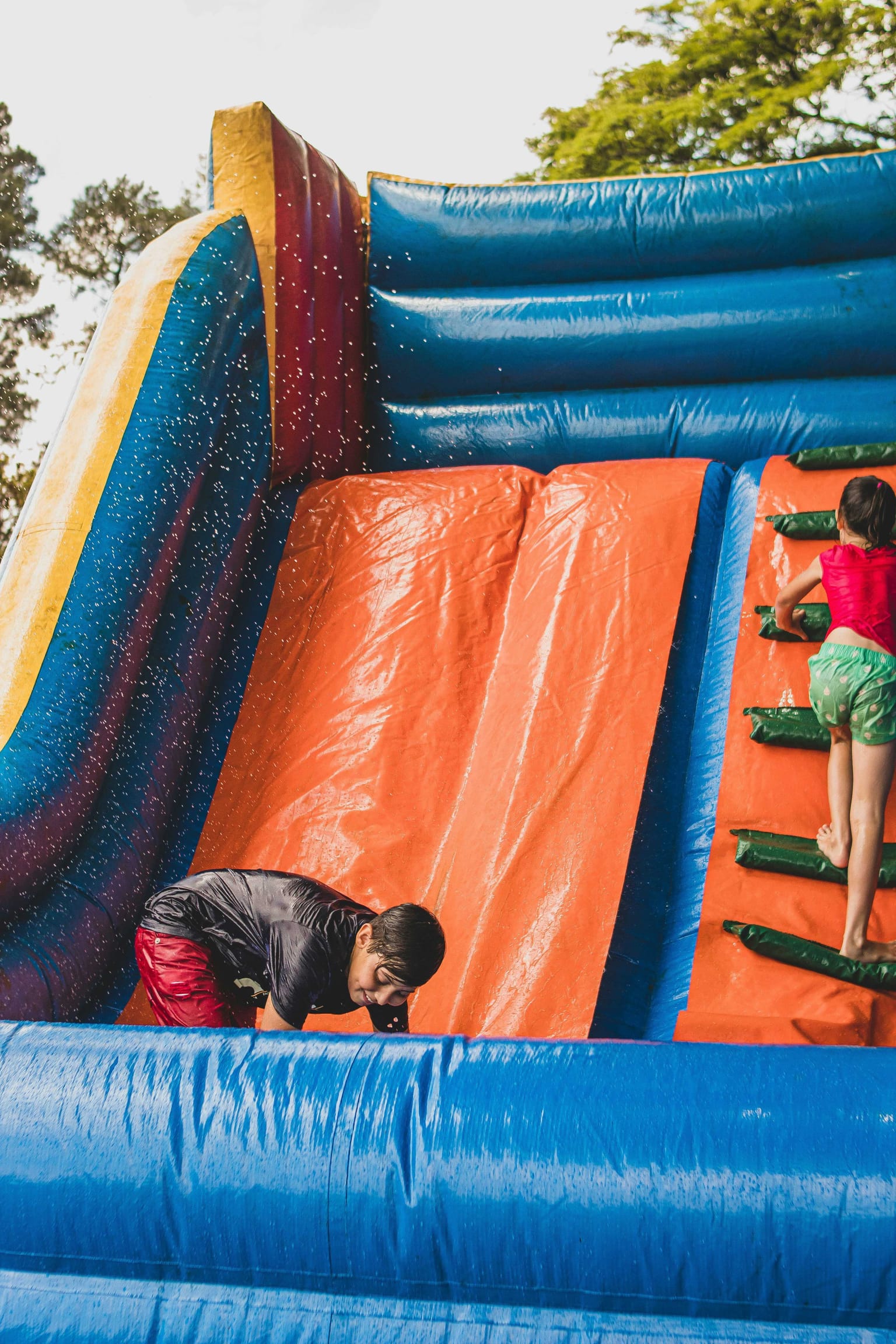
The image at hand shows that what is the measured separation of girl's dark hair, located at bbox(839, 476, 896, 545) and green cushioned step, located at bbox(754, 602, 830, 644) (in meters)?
0.30

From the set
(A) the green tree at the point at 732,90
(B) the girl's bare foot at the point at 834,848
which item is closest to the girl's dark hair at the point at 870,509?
(B) the girl's bare foot at the point at 834,848

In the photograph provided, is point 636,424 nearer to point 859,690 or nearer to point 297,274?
point 297,274

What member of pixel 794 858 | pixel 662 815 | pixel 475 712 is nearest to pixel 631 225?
pixel 475 712

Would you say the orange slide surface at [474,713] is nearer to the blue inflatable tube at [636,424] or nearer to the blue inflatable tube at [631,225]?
the blue inflatable tube at [636,424]

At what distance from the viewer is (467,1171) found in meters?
1.18

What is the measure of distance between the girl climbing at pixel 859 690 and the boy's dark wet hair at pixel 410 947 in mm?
843

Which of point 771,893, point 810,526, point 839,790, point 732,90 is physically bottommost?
point 771,893

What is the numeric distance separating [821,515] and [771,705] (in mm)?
551

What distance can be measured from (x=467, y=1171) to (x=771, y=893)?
1.10 meters

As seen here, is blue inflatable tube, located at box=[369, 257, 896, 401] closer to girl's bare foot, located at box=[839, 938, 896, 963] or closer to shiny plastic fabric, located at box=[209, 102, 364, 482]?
shiny plastic fabric, located at box=[209, 102, 364, 482]

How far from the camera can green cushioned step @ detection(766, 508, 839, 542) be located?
2.63 m

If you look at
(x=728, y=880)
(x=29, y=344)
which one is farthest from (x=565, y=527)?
(x=29, y=344)

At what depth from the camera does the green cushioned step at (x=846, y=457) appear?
2779 millimetres

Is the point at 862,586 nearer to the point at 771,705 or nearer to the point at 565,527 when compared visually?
the point at 771,705
